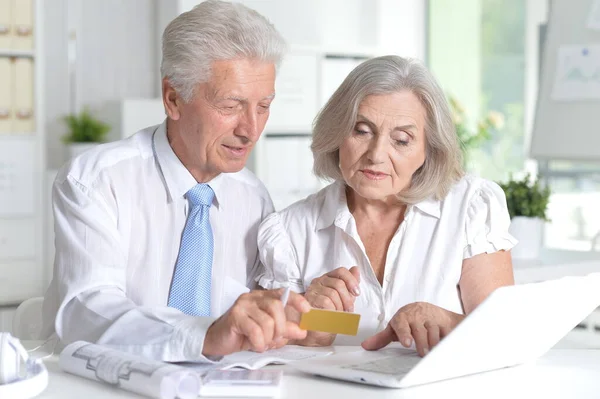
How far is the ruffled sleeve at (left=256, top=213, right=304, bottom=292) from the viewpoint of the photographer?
2.02 meters

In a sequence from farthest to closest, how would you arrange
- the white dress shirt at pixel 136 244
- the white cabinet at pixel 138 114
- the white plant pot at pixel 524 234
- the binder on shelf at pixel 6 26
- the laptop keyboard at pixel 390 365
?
the white cabinet at pixel 138 114, the binder on shelf at pixel 6 26, the white plant pot at pixel 524 234, the white dress shirt at pixel 136 244, the laptop keyboard at pixel 390 365

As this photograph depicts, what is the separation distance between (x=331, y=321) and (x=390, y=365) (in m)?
0.20

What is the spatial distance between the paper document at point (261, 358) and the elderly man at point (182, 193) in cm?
20

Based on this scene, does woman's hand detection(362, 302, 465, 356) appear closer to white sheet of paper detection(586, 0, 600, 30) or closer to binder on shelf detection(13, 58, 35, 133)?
white sheet of paper detection(586, 0, 600, 30)

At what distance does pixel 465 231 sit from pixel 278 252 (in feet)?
1.36

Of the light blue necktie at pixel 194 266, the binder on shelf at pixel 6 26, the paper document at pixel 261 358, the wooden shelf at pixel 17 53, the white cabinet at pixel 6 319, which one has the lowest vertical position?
the white cabinet at pixel 6 319

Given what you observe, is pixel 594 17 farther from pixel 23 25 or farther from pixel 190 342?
pixel 190 342

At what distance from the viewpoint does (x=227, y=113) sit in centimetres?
196

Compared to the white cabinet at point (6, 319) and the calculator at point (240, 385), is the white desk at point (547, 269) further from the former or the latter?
the white cabinet at point (6, 319)

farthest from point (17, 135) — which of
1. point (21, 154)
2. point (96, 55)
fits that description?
point (96, 55)

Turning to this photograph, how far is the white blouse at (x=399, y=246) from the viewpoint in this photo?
1.98 metres

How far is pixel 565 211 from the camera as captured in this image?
20.5 feet

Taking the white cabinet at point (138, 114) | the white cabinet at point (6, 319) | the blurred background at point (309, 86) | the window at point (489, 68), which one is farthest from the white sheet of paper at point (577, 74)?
the white cabinet at point (6, 319)

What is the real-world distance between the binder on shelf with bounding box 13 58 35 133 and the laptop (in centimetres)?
371
